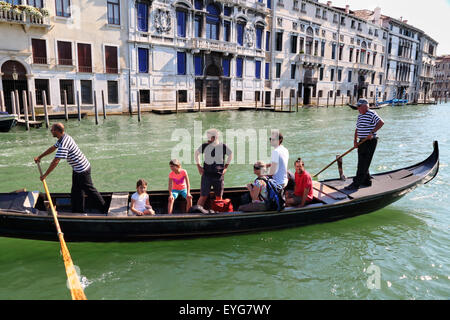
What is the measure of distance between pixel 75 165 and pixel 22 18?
49.6 feet

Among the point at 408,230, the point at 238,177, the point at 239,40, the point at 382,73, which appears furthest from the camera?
the point at 382,73

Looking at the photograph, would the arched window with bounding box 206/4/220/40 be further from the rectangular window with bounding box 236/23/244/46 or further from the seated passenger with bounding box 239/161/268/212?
the seated passenger with bounding box 239/161/268/212

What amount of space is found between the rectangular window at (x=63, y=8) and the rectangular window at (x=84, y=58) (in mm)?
1508

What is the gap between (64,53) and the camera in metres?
17.7

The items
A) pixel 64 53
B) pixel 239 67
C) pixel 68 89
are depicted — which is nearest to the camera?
pixel 64 53

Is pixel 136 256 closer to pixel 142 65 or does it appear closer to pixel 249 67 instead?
pixel 142 65

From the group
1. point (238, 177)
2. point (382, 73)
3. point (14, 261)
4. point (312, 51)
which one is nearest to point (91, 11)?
point (238, 177)

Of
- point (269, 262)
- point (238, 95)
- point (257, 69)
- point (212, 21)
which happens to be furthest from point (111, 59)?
point (269, 262)

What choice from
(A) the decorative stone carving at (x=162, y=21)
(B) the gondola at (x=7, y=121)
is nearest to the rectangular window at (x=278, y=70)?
(A) the decorative stone carving at (x=162, y=21)

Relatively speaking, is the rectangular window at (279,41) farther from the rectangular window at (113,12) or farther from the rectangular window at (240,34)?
the rectangular window at (113,12)

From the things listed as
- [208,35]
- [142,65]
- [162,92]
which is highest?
[208,35]

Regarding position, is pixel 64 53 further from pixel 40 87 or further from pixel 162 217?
pixel 162 217

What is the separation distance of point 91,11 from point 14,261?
674 inches

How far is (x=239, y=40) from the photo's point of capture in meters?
26.2
